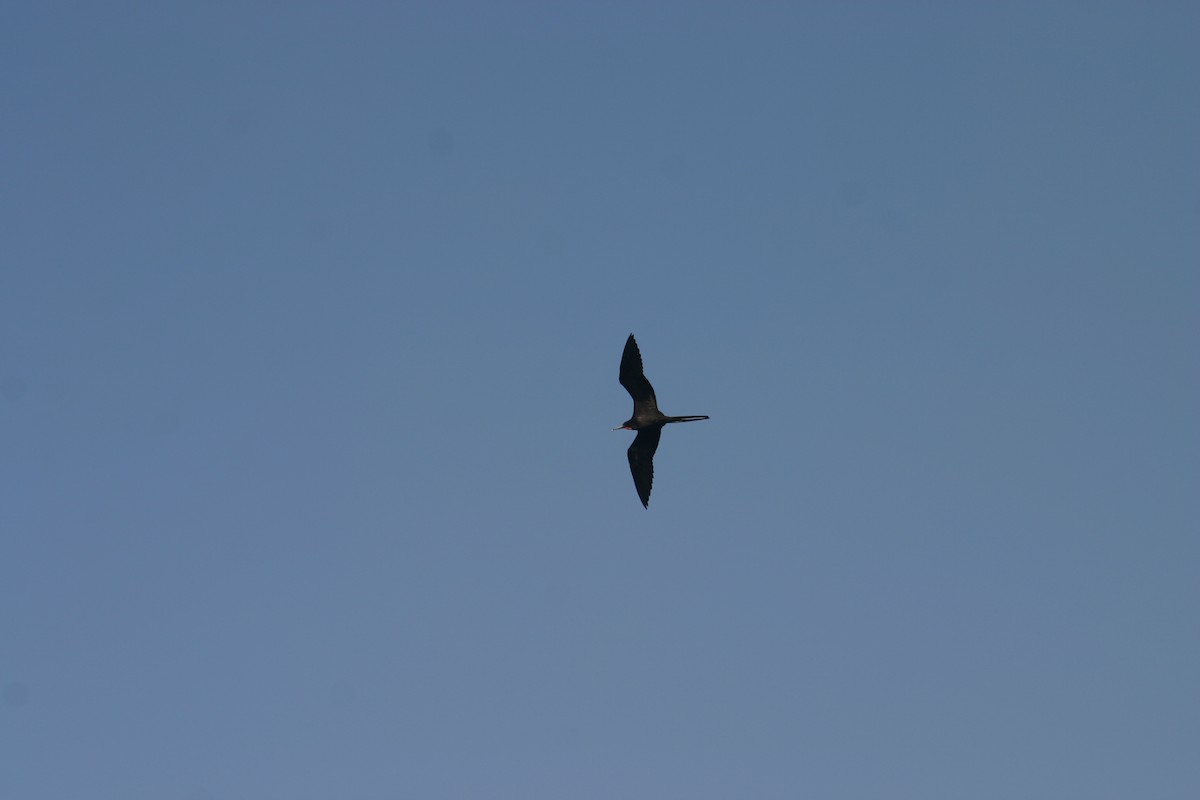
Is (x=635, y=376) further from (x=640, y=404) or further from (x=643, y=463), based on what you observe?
(x=643, y=463)

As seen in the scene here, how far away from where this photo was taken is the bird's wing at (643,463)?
10306 cm

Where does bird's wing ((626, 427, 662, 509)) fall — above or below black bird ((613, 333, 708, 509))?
below

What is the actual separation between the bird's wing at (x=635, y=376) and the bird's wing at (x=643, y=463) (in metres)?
1.71

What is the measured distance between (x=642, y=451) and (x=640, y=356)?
487 centimetres

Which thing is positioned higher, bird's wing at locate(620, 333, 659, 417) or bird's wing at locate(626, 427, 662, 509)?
bird's wing at locate(620, 333, 659, 417)

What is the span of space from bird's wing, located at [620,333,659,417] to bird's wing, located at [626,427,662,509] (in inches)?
67.4

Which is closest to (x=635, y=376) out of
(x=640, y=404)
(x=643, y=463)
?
(x=640, y=404)

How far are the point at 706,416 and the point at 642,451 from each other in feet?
15.6

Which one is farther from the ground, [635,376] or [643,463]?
[635,376]

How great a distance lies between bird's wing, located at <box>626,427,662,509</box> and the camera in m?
103

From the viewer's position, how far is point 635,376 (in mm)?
102000

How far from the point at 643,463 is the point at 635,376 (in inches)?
183

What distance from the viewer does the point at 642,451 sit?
4070 inches

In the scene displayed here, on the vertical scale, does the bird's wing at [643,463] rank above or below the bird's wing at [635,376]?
below
